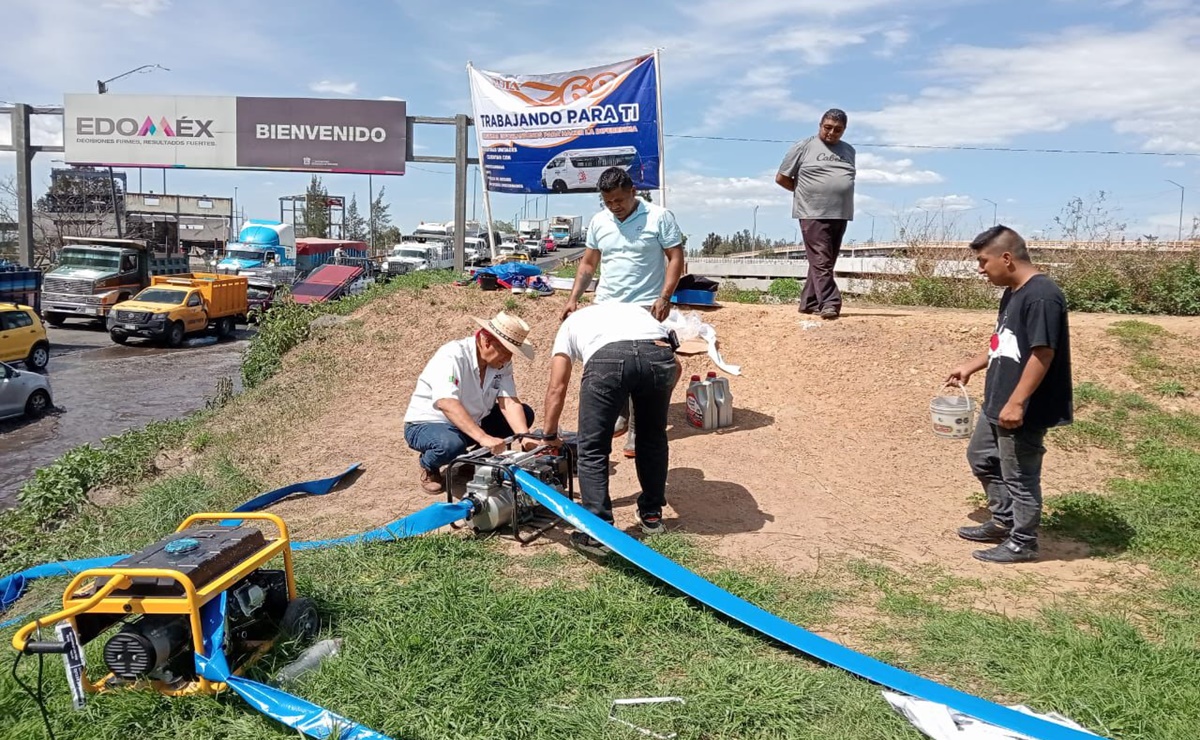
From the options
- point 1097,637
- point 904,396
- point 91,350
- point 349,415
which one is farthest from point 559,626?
point 91,350

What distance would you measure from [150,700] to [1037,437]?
422 cm

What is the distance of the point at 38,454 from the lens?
10664mm

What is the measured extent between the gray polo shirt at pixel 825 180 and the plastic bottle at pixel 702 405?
7.93ft

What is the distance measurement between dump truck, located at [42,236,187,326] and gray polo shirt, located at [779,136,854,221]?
22.3 m

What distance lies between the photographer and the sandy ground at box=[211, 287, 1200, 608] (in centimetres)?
475

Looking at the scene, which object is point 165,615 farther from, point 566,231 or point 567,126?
point 566,231

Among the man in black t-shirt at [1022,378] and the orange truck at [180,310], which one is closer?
the man in black t-shirt at [1022,378]

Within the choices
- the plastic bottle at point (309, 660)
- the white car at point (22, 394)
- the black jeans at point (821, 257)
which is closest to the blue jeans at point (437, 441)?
the plastic bottle at point (309, 660)

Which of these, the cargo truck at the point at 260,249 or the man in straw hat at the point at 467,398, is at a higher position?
the cargo truck at the point at 260,249

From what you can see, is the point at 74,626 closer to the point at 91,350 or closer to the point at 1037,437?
the point at 1037,437

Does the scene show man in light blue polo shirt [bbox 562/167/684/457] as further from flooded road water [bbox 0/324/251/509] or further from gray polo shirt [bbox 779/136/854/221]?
flooded road water [bbox 0/324/251/509]

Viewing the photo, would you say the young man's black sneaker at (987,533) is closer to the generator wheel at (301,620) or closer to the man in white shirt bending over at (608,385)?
the man in white shirt bending over at (608,385)

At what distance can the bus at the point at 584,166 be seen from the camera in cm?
1305

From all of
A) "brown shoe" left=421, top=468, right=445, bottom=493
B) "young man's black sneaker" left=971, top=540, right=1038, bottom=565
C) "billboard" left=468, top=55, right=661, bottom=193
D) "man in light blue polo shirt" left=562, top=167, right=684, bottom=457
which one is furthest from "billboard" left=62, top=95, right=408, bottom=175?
"young man's black sneaker" left=971, top=540, right=1038, bottom=565
